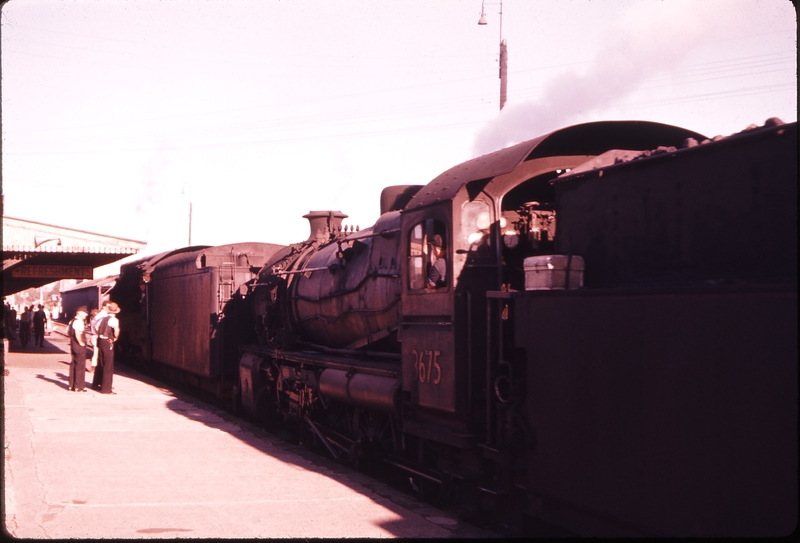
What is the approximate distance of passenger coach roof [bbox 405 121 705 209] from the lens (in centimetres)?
637

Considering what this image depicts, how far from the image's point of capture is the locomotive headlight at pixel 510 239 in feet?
21.7

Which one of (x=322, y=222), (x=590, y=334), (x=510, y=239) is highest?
(x=322, y=222)

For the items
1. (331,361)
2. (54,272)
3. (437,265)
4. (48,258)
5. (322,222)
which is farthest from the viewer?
(54,272)

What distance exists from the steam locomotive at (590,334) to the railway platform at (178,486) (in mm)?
737

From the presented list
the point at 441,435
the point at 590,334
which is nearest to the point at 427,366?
the point at 441,435

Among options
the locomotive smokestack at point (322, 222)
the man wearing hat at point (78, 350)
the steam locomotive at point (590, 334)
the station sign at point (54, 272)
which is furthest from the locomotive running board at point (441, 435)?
the station sign at point (54, 272)

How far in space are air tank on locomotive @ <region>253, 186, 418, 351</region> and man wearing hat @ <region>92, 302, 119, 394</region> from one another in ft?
12.9

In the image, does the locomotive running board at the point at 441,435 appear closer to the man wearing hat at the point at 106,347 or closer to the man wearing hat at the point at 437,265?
the man wearing hat at the point at 437,265

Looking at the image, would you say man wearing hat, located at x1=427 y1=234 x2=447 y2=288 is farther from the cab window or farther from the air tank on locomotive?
the air tank on locomotive

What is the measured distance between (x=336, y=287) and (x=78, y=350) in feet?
27.2

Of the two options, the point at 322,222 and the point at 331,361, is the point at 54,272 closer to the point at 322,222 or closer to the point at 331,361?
the point at 322,222

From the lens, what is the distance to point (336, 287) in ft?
32.3

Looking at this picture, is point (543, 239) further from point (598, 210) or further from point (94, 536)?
point (94, 536)

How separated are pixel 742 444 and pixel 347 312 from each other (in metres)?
6.06
